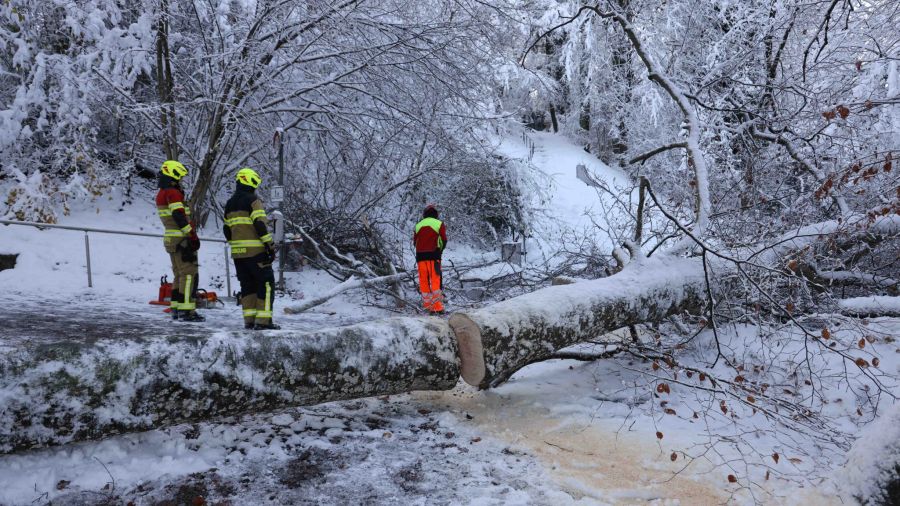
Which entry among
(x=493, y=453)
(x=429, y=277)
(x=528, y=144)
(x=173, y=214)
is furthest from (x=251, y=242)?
(x=528, y=144)

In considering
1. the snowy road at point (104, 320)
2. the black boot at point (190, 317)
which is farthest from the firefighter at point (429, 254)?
the black boot at point (190, 317)

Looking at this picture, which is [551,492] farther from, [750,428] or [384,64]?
[384,64]

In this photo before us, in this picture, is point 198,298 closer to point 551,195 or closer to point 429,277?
point 429,277

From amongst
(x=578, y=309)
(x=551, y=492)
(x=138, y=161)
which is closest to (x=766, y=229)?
(x=578, y=309)

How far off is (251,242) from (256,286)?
0.46 metres

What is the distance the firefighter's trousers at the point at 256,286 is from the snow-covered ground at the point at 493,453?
1983mm

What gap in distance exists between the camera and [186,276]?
6637 mm

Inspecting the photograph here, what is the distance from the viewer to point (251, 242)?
5762 millimetres

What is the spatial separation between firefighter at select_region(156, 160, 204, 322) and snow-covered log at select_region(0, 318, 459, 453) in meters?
3.75

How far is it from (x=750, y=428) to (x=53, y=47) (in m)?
12.5

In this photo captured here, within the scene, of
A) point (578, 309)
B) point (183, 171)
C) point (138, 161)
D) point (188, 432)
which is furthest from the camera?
point (138, 161)

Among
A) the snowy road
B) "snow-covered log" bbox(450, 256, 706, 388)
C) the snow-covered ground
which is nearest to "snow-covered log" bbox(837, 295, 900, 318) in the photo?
the snow-covered ground

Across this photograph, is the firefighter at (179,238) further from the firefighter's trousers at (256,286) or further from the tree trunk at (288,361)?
the tree trunk at (288,361)

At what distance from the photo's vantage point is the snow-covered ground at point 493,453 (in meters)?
2.62
